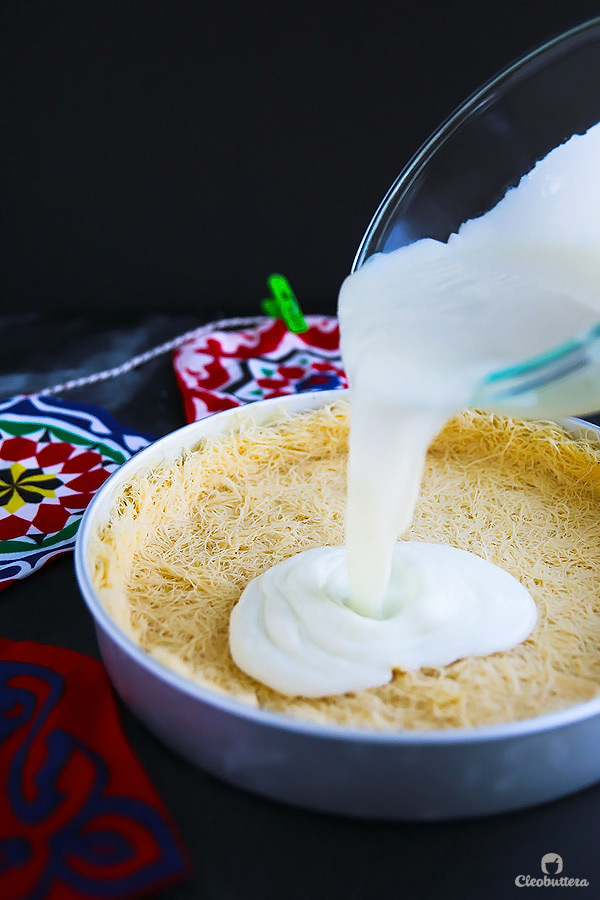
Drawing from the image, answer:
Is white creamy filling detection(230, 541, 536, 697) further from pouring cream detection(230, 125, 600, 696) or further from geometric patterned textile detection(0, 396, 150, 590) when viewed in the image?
geometric patterned textile detection(0, 396, 150, 590)

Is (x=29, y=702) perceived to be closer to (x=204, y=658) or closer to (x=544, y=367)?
(x=204, y=658)

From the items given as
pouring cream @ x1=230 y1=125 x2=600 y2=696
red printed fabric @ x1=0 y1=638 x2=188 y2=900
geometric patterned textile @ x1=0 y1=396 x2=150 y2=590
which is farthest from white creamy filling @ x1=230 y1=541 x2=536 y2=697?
geometric patterned textile @ x1=0 y1=396 x2=150 y2=590

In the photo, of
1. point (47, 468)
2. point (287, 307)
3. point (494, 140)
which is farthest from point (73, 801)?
point (287, 307)

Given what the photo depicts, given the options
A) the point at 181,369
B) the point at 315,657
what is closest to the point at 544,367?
the point at 315,657

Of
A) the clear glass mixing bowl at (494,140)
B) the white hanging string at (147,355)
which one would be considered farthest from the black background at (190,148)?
the clear glass mixing bowl at (494,140)

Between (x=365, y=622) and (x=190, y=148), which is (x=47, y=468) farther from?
(x=190, y=148)
